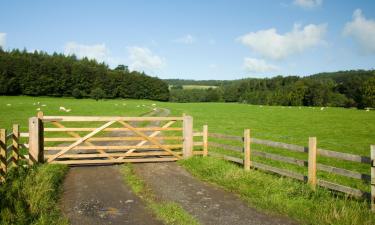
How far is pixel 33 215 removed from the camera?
23.0 ft

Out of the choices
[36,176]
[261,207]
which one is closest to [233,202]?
[261,207]

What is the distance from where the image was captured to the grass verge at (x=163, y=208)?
724 cm

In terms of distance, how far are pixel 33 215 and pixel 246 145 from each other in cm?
736

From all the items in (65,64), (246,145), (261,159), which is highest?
(65,64)

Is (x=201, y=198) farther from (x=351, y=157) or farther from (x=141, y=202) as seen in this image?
(x=351, y=157)

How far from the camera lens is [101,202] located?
8602mm

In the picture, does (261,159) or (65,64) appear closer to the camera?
(261,159)

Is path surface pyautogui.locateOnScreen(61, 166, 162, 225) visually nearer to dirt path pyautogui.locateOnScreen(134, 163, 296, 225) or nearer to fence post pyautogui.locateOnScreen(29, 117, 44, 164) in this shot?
dirt path pyautogui.locateOnScreen(134, 163, 296, 225)

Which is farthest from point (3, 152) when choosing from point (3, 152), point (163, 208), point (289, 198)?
point (289, 198)

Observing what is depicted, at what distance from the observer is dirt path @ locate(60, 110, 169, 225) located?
739 centimetres

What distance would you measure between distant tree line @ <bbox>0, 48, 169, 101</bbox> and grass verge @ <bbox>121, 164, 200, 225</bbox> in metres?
95.9

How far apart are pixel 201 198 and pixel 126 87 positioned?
12848 centimetres

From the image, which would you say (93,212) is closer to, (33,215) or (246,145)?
(33,215)

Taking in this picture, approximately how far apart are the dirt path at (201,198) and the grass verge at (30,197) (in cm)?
267
